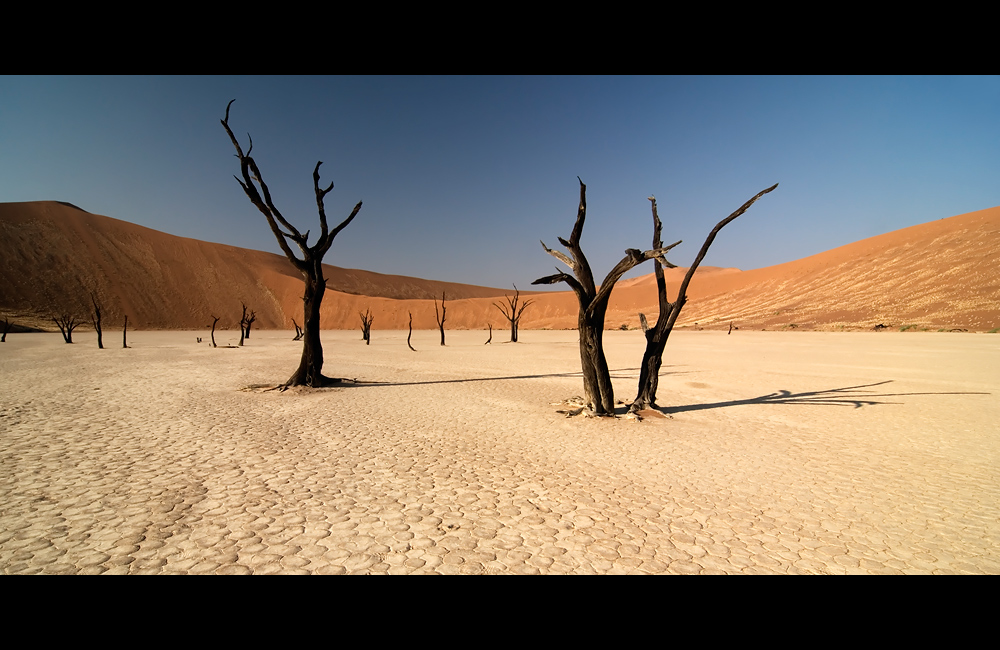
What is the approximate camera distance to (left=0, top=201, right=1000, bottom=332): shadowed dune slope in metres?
46.2

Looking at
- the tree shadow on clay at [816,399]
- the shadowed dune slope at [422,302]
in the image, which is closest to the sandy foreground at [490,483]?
the tree shadow on clay at [816,399]

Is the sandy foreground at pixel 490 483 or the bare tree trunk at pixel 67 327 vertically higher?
the bare tree trunk at pixel 67 327

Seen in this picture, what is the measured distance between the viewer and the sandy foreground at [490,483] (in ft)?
13.2

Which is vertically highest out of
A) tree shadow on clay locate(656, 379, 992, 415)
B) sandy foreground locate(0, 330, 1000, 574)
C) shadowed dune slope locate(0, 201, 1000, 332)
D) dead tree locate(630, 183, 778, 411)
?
shadowed dune slope locate(0, 201, 1000, 332)

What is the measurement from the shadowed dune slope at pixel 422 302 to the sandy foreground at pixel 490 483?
42.7m

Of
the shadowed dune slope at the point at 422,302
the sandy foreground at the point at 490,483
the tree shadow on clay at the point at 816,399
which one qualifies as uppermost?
the shadowed dune slope at the point at 422,302

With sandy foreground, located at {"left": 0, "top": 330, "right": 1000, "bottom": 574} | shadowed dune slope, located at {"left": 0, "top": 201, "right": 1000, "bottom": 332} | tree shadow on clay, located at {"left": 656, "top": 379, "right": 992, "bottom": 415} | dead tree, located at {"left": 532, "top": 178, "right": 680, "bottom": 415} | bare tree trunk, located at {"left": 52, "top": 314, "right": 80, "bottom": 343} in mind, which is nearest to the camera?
sandy foreground, located at {"left": 0, "top": 330, "right": 1000, "bottom": 574}

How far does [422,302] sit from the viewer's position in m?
92.6

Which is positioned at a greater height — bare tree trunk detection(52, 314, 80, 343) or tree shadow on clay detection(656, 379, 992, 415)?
bare tree trunk detection(52, 314, 80, 343)

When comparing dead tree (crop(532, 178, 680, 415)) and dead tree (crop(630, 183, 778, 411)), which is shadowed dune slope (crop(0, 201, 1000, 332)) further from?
dead tree (crop(532, 178, 680, 415))

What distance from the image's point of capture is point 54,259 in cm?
6322

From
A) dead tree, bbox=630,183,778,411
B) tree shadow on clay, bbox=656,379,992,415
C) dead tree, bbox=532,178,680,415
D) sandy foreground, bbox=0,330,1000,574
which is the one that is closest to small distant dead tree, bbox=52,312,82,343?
sandy foreground, bbox=0,330,1000,574

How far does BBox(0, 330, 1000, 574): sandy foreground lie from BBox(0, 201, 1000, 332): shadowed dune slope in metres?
42.7

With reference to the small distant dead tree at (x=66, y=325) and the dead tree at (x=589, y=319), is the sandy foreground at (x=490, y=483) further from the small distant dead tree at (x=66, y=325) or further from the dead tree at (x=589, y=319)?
the small distant dead tree at (x=66, y=325)
